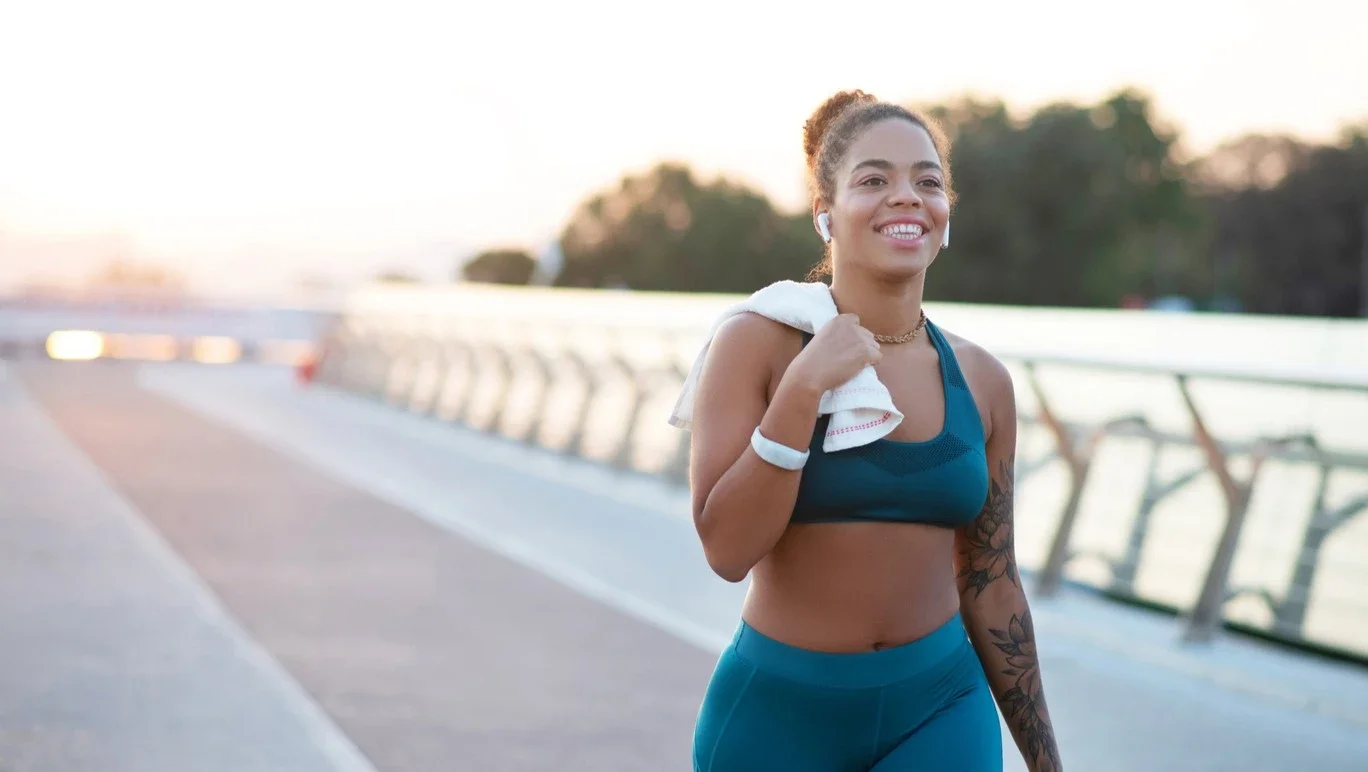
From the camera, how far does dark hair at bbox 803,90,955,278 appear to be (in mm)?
3023

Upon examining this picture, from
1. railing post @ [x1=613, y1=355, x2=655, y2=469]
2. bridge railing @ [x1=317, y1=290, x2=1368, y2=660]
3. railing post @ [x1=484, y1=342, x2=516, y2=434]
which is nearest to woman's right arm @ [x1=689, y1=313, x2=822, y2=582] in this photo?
bridge railing @ [x1=317, y1=290, x2=1368, y2=660]

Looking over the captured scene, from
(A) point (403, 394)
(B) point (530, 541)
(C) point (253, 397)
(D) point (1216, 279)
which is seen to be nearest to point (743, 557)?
(B) point (530, 541)

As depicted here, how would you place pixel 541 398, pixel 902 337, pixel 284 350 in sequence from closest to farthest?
1. pixel 902 337
2. pixel 541 398
3. pixel 284 350

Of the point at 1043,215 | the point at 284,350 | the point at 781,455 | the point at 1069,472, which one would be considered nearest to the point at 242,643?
the point at 1069,472

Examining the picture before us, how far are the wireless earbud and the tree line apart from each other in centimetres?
4342

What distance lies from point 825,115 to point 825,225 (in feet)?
0.77

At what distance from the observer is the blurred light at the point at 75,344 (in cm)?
3925

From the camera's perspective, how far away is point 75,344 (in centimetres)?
4178

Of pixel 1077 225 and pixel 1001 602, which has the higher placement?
pixel 1077 225

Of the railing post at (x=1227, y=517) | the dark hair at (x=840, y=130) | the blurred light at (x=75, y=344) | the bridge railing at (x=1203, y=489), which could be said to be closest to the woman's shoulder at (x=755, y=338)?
the dark hair at (x=840, y=130)

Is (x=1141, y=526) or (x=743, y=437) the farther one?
(x=1141, y=526)

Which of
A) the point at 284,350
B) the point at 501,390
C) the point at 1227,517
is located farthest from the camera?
the point at 284,350

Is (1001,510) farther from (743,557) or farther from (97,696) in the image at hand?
(97,696)

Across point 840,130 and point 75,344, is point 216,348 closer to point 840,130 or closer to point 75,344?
point 75,344
